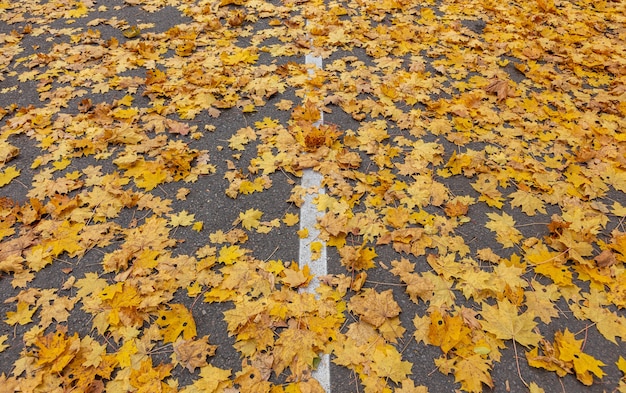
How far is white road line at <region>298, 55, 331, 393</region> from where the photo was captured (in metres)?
2.40

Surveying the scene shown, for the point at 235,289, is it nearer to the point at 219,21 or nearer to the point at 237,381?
the point at 237,381

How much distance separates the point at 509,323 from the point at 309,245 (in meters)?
1.57

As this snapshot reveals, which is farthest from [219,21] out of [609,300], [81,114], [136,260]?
[609,300]

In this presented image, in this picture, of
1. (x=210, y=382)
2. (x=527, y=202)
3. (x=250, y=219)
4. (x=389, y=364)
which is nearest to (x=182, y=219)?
(x=250, y=219)

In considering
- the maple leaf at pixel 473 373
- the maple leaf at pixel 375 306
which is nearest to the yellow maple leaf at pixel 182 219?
the maple leaf at pixel 375 306

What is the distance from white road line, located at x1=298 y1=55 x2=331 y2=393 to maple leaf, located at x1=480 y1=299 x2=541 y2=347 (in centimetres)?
115

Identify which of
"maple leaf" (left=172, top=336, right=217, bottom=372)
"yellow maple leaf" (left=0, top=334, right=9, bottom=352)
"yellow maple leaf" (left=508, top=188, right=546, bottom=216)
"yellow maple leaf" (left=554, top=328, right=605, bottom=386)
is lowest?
"yellow maple leaf" (left=554, top=328, right=605, bottom=386)

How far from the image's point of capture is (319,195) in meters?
3.47

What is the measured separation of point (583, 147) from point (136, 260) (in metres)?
4.44

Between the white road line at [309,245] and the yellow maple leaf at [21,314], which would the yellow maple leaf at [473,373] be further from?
the yellow maple leaf at [21,314]

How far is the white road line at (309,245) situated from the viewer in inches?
94.3

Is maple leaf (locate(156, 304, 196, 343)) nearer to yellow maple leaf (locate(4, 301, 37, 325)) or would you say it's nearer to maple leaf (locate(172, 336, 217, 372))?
maple leaf (locate(172, 336, 217, 372))

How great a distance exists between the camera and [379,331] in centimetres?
256

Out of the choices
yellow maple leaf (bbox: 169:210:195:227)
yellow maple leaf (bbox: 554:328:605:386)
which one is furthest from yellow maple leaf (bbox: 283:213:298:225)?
yellow maple leaf (bbox: 554:328:605:386)
